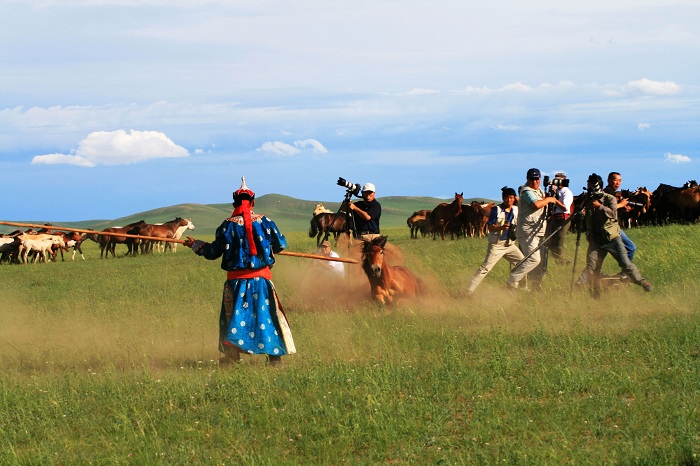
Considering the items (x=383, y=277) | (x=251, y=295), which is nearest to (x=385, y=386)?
(x=251, y=295)

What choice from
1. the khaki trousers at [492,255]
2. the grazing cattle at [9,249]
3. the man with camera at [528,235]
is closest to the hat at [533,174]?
the man with camera at [528,235]

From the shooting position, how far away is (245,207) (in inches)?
383

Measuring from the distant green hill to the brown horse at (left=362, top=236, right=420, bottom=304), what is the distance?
404 feet

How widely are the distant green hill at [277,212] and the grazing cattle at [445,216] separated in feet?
317

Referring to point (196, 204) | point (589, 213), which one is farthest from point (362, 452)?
point (196, 204)

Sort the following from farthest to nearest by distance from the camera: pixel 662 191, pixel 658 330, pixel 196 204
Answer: pixel 196 204 → pixel 662 191 → pixel 658 330

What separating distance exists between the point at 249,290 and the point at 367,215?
4.70 meters

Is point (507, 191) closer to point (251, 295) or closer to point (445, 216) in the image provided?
point (251, 295)

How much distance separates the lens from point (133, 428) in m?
7.37

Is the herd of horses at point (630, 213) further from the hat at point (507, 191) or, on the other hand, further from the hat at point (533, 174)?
the hat at point (533, 174)

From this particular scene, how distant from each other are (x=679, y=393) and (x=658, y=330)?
300cm

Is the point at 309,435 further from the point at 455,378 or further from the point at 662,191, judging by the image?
the point at 662,191

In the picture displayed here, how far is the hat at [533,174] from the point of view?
45.4 ft

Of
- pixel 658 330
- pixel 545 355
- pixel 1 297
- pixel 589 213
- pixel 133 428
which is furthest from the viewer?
pixel 1 297
